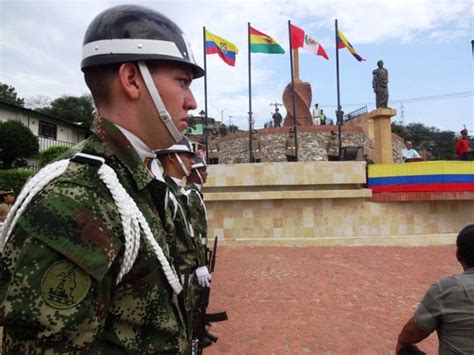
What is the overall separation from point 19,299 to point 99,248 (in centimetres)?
20

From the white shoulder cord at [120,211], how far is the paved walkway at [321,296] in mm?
3249

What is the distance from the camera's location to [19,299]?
35.4 inches

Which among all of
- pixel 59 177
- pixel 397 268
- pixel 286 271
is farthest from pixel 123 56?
pixel 397 268

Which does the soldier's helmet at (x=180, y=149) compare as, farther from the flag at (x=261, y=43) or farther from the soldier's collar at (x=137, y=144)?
the flag at (x=261, y=43)

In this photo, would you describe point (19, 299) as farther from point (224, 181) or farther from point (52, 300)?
Result: point (224, 181)

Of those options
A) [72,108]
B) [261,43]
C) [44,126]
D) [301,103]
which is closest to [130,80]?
[261,43]

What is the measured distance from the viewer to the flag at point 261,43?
14.7 metres

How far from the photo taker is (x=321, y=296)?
595 centimetres

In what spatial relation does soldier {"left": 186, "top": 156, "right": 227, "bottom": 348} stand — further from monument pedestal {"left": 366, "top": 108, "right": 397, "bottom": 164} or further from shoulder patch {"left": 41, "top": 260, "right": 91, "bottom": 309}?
monument pedestal {"left": 366, "top": 108, "right": 397, "bottom": 164}

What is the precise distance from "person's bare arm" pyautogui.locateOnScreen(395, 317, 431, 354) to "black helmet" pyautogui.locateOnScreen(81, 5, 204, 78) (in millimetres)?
1733

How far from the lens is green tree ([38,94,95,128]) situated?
A: 37.7 m

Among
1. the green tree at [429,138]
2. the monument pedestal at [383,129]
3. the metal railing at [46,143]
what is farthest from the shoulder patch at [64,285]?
the green tree at [429,138]

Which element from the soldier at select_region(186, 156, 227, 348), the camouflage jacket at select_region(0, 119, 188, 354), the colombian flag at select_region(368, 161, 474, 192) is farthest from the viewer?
the colombian flag at select_region(368, 161, 474, 192)

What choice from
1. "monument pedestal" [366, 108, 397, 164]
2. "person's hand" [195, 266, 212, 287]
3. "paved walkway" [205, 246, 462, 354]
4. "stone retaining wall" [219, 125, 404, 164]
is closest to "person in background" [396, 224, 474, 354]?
"person's hand" [195, 266, 212, 287]
